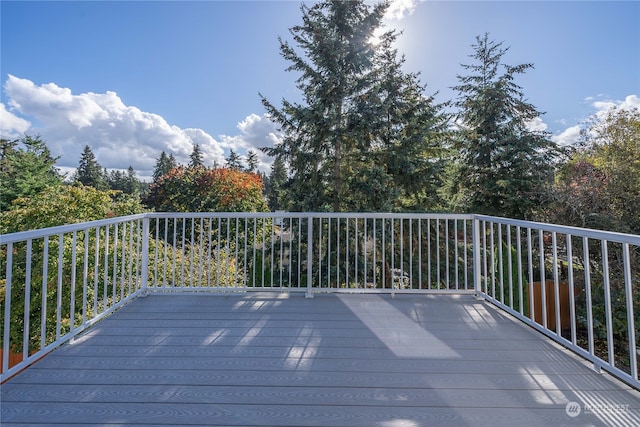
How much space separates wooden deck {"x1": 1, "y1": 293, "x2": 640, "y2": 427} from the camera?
145cm

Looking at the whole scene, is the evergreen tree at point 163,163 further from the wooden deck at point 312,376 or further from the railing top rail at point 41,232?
the wooden deck at point 312,376

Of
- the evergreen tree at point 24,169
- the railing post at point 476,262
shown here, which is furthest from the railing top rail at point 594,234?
the evergreen tree at point 24,169

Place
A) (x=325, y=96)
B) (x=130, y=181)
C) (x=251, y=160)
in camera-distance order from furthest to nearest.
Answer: (x=130, y=181)
(x=251, y=160)
(x=325, y=96)

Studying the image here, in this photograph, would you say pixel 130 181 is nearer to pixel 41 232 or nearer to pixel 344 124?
pixel 344 124

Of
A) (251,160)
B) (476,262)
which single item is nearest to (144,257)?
(476,262)

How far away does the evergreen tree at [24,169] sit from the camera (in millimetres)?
12803

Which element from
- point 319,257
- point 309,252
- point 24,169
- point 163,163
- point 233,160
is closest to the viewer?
point 309,252

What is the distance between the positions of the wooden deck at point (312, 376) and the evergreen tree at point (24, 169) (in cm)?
1433

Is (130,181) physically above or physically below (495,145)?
above

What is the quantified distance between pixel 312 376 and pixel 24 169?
61.1ft

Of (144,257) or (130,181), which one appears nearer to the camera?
(144,257)

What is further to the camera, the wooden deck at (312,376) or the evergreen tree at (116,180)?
the evergreen tree at (116,180)

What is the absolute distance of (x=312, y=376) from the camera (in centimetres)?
178

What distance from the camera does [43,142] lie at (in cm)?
1673
